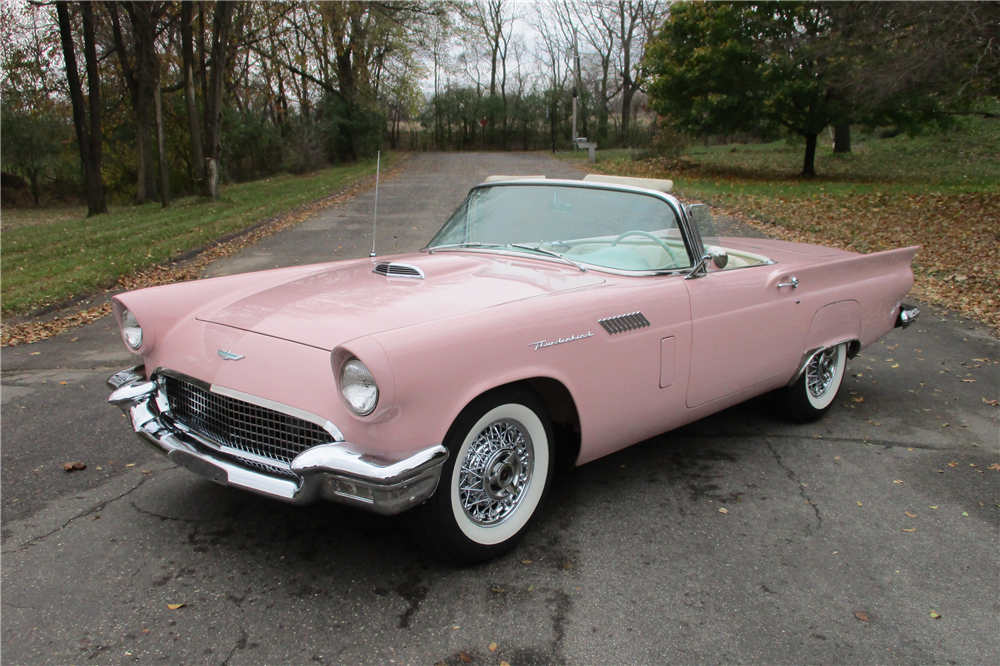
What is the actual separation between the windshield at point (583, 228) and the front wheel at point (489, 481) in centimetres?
109

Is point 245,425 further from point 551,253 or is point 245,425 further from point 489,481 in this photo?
point 551,253

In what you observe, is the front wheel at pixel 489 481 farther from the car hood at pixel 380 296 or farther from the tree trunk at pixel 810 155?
the tree trunk at pixel 810 155

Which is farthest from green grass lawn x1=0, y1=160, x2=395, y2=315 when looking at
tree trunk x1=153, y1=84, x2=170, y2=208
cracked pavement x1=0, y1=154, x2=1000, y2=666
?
cracked pavement x1=0, y1=154, x2=1000, y2=666

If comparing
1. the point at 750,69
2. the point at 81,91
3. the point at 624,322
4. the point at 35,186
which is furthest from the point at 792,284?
the point at 35,186

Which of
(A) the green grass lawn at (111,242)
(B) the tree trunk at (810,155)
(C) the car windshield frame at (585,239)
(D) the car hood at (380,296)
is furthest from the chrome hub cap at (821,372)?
→ (B) the tree trunk at (810,155)

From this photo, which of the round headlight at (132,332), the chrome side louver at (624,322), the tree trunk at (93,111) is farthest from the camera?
the tree trunk at (93,111)

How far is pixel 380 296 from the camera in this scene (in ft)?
10.2

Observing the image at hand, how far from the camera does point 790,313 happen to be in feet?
13.3

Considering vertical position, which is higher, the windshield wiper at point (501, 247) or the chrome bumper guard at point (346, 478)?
the windshield wiper at point (501, 247)

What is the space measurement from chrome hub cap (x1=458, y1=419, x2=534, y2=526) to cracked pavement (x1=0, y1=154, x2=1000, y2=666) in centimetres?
23

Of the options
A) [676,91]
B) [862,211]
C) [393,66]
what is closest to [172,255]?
[862,211]

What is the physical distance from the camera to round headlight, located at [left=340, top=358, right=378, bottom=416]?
2.43 meters

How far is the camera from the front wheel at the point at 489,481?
2.67 m

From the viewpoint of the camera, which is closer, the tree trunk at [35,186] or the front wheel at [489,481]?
the front wheel at [489,481]
